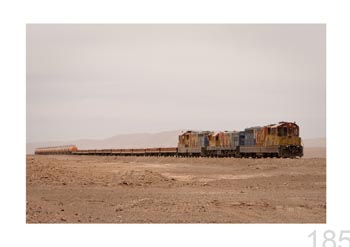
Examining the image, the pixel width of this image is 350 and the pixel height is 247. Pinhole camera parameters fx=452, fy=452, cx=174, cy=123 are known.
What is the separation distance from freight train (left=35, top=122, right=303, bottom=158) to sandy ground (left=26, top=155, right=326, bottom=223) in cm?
802

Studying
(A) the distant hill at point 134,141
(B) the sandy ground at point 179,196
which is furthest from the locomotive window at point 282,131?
(A) the distant hill at point 134,141

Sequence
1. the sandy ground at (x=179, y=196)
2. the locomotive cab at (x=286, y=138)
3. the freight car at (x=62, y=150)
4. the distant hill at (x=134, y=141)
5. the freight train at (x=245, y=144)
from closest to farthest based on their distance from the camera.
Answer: the sandy ground at (x=179, y=196) < the locomotive cab at (x=286, y=138) < the freight train at (x=245, y=144) < the freight car at (x=62, y=150) < the distant hill at (x=134, y=141)

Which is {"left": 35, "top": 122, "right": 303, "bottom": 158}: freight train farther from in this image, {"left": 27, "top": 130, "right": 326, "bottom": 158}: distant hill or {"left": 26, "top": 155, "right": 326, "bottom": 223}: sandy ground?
{"left": 27, "top": 130, "right": 326, "bottom": 158}: distant hill

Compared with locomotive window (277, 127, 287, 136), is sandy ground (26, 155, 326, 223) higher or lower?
lower

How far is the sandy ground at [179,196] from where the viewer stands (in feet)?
50.2

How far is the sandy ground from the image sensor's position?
602 inches

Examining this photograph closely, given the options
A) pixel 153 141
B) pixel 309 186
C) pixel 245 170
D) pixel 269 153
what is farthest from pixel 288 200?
→ pixel 153 141

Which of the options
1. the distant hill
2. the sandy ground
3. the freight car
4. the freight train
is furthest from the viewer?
the distant hill

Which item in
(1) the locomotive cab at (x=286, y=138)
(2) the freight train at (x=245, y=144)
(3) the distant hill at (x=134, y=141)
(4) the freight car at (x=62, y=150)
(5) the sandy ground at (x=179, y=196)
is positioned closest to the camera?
(5) the sandy ground at (x=179, y=196)

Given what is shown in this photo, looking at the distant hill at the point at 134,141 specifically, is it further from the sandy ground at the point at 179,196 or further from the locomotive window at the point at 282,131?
the sandy ground at the point at 179,196

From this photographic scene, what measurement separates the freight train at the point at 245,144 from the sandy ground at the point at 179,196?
802 centimetres

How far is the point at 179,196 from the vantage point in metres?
18.2

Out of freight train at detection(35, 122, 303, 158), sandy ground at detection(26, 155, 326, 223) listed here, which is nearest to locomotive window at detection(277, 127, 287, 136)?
freight train at detection(35, 122, 303, 158)

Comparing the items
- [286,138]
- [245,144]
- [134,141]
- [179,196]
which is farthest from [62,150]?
[134,141]
